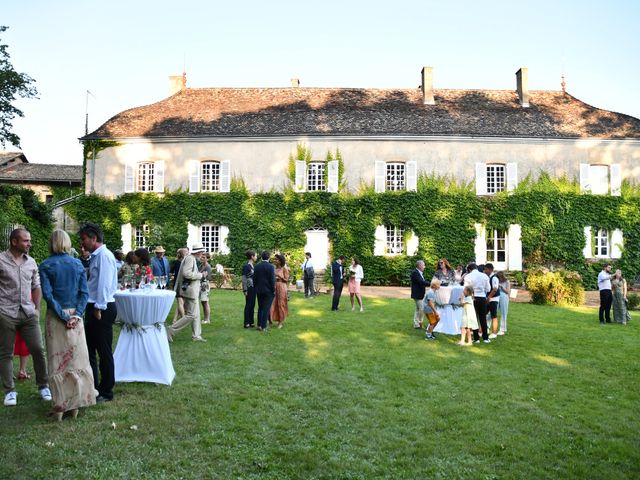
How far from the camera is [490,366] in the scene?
8.24 m

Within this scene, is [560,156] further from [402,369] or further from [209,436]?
[209,436]

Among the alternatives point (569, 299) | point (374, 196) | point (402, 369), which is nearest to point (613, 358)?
point (402, 369)

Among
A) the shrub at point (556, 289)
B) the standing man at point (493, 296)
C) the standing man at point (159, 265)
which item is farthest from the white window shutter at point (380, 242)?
the standing man at point (159, 265)

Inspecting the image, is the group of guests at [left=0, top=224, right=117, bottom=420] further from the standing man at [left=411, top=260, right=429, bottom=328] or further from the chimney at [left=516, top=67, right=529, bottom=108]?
the chimney at [left=516, top=67, right=529, bottom=108]

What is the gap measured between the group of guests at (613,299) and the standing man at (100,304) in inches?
509

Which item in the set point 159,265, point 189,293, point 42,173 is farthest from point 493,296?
point 42,173

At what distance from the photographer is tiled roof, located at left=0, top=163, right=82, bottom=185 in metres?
35.4

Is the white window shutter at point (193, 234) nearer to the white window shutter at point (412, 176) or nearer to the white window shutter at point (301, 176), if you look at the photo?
the white window shutter at point (301, 176)

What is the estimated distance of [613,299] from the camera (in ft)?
46.5


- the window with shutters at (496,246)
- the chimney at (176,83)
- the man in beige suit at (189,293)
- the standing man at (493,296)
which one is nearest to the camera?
the man in beige suit at (189,293)

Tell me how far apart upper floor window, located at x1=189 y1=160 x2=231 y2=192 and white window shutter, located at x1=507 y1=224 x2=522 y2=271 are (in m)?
14.3

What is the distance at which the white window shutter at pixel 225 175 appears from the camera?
84.7 feet

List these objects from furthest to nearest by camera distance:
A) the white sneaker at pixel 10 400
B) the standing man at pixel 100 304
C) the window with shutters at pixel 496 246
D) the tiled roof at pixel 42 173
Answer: the tiled roof at pixel 42 173 → the window with shutters at pixel 496 246 → the standing man at pixel 100 304 → the white sneaker at pixel 10 400

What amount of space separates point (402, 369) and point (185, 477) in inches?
178
